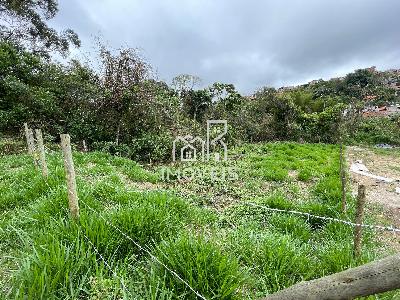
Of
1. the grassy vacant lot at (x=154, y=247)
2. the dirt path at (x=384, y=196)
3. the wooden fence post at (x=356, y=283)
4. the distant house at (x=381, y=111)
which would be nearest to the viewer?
the wooden fence post at (x=356, y=283)

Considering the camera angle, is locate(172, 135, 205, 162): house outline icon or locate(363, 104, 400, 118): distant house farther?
locate(363, 104, 400, 118): distant house

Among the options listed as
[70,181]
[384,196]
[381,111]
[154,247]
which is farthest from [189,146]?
[381,111]

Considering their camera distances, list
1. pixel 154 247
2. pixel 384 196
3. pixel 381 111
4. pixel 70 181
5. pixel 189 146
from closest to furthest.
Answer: pixel 154 247
pixel 70 181
pixel 384 196
pixel 189 146
pixel 381 111

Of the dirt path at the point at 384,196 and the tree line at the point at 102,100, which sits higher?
the tree line at the point at 102,100

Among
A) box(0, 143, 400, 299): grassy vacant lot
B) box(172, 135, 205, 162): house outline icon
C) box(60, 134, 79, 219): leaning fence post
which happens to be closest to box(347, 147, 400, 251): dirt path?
box(0, 143, 400, 299): grassy vacant lot

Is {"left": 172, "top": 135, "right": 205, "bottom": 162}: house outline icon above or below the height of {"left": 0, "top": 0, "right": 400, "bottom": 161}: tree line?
below

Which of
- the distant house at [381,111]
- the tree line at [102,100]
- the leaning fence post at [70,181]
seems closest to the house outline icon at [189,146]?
the tree line at [102,100]

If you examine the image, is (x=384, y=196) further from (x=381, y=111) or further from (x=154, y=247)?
(x=381, y=111)

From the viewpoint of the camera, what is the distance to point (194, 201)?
7.34m

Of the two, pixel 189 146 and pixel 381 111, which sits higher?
pixel 381 111

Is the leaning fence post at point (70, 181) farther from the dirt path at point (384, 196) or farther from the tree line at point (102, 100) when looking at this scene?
the tree line at point (102, 100)

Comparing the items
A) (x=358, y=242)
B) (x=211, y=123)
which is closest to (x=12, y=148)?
(x=211, y=123)

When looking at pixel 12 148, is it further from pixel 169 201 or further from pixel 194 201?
pixel 169 201

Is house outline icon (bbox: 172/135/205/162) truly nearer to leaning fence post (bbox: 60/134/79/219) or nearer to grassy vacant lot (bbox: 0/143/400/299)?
grassy vacant lot (bbox: 0/143/400/299)
